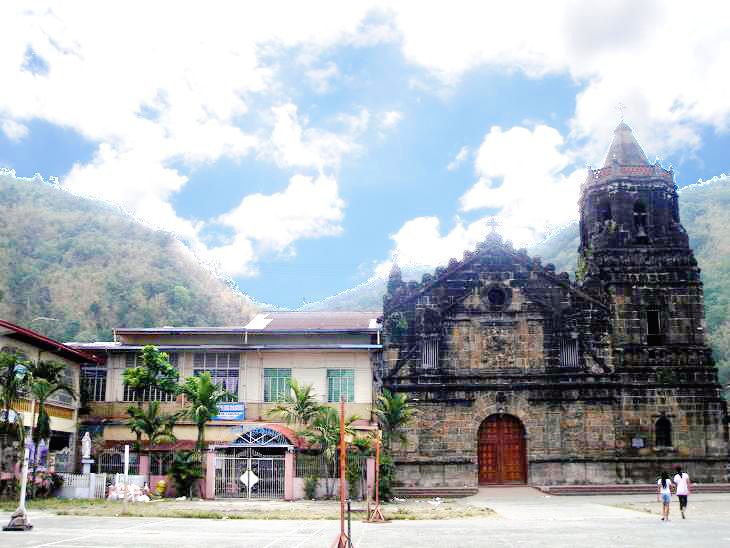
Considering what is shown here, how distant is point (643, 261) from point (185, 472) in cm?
2103

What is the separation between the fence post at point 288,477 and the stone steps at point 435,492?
4.23 metres

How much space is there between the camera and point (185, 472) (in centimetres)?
3117

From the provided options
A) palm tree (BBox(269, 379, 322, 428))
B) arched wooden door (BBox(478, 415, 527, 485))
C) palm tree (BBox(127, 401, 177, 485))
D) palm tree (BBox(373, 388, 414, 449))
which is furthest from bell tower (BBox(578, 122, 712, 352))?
palm tree (BBox(127, 401, 177, 485))

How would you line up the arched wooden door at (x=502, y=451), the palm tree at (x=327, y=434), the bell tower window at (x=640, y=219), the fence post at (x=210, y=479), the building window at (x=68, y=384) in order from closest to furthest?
the palm tree at (x=327, y=434) → the fence post at (x=210, y=479) → the arched wooden door at (x=502, y=451) → the building window at (x=68, y=384) → the bell tower window at (x=640, y=219)

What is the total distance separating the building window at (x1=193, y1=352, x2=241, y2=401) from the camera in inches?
1460

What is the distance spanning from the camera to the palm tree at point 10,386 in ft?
90.3

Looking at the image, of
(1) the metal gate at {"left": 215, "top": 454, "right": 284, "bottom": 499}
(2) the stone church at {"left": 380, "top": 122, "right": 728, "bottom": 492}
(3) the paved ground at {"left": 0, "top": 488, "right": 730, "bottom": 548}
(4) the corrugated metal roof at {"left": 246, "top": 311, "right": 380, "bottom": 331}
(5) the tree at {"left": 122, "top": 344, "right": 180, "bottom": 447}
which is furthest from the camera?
(4) the corrugated metal roof at {"left": 246, "top": 311, "right": 380, "bottom": 331}

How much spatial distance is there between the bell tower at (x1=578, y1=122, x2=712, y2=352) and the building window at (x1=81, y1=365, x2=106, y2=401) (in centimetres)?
2204

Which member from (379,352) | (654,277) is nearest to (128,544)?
(379,352)

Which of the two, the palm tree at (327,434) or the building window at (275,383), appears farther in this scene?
the building window at (275,383)

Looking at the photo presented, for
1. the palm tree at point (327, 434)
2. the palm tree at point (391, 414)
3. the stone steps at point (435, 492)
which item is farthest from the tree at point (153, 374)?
the stone steps at point (435, 492)

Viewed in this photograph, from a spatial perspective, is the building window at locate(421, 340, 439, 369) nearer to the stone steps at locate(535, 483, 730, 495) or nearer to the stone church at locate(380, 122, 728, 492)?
the stone church at locate(380, 122, 728, 492)

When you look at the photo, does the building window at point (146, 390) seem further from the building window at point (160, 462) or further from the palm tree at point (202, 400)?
the palm tree at point (202, 400)

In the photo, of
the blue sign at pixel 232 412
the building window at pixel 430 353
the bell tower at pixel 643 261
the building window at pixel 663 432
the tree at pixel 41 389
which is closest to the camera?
the tree at pixel 41 389
